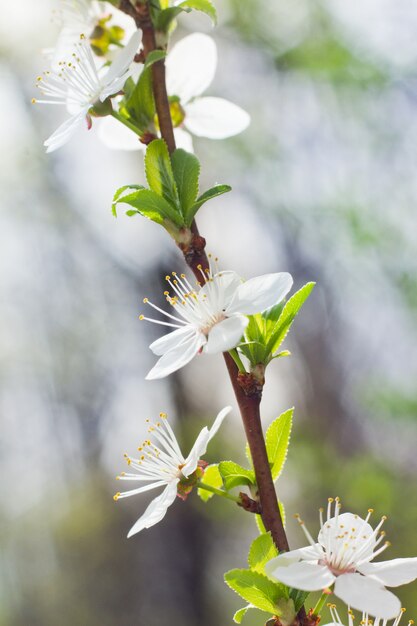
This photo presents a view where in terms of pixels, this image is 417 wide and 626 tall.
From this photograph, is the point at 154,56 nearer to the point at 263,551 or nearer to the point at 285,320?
the point at 285,320

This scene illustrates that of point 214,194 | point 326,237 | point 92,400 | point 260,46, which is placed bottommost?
point 214,194

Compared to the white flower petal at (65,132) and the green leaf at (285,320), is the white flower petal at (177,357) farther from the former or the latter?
the white flower petal at (65,132)

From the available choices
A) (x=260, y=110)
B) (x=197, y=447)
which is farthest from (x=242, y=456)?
(x=197, y=447)

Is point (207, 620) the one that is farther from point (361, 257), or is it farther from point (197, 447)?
point (197, 447)

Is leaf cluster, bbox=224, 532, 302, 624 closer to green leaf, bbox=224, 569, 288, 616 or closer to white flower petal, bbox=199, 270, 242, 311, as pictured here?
green leaf, bbox=224, 569, 288, 616

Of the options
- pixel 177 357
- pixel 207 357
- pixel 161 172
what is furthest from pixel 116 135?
pixel 207 357

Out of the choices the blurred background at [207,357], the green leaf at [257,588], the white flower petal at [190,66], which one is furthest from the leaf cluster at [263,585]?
the blurred background at [207,357]
